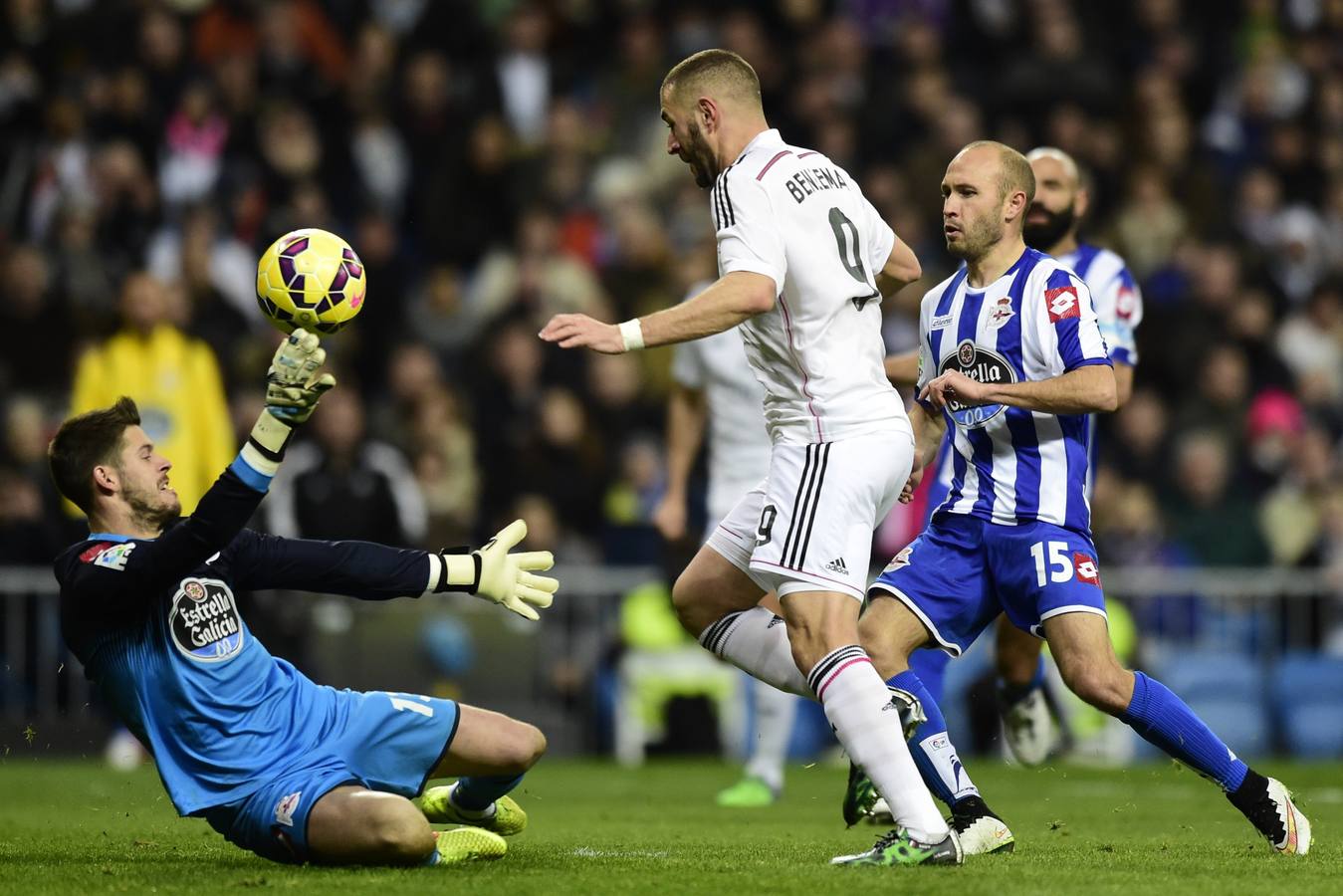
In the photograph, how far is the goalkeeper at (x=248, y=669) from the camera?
590 cm

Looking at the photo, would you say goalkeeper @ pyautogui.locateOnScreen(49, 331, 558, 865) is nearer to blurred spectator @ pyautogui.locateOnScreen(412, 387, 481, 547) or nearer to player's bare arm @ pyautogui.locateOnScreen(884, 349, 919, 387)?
player's bare arm @ pyautogui.locateOnScreen(884, 349, 919, 387)

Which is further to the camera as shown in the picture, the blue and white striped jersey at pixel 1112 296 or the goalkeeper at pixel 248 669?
the blue and white striped jersey at pixel 1112 296

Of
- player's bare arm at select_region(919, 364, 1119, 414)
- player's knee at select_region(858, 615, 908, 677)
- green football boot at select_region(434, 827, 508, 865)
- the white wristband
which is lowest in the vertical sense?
green football boot at select_region(434, 827, 508, 865)

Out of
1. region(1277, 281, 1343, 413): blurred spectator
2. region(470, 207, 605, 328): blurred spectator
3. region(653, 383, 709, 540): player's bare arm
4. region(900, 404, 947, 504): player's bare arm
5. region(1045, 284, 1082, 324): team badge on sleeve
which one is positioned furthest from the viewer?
region(1277, 281, 1343, 413): blurred spectator

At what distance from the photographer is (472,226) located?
1592cm

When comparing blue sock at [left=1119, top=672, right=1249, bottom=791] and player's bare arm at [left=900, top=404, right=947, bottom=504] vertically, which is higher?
player's bare arm at [left=900, top=404, right=947, bottom=504]

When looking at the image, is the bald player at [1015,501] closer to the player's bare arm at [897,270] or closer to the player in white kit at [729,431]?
the player's bare arm at [897,270]

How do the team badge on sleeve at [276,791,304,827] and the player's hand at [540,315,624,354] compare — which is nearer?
the player's hand at [540,315,624,354]

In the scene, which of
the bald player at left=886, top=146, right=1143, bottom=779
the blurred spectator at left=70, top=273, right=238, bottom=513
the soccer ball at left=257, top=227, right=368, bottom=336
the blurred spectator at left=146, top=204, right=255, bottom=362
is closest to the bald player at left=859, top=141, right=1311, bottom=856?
the bald player at left=886, top=146, right=1143, bottom=779

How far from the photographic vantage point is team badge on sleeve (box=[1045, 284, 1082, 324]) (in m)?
6.58

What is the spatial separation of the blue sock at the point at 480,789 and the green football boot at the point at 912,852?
1223mm

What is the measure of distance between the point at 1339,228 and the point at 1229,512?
11.6 feet

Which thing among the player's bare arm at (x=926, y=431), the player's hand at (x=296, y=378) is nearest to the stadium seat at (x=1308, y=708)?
the player's bare arm at (x=926, y=431)

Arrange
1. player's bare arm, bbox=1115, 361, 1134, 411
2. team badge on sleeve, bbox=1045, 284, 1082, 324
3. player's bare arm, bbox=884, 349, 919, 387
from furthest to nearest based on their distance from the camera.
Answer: player's bare arm, bbox=1115, 361, 1134, 411, player's bare arm, bbox=884, 349, 919, 387, team badge on sleeve, bbox=1045, 284, 1082, 324
